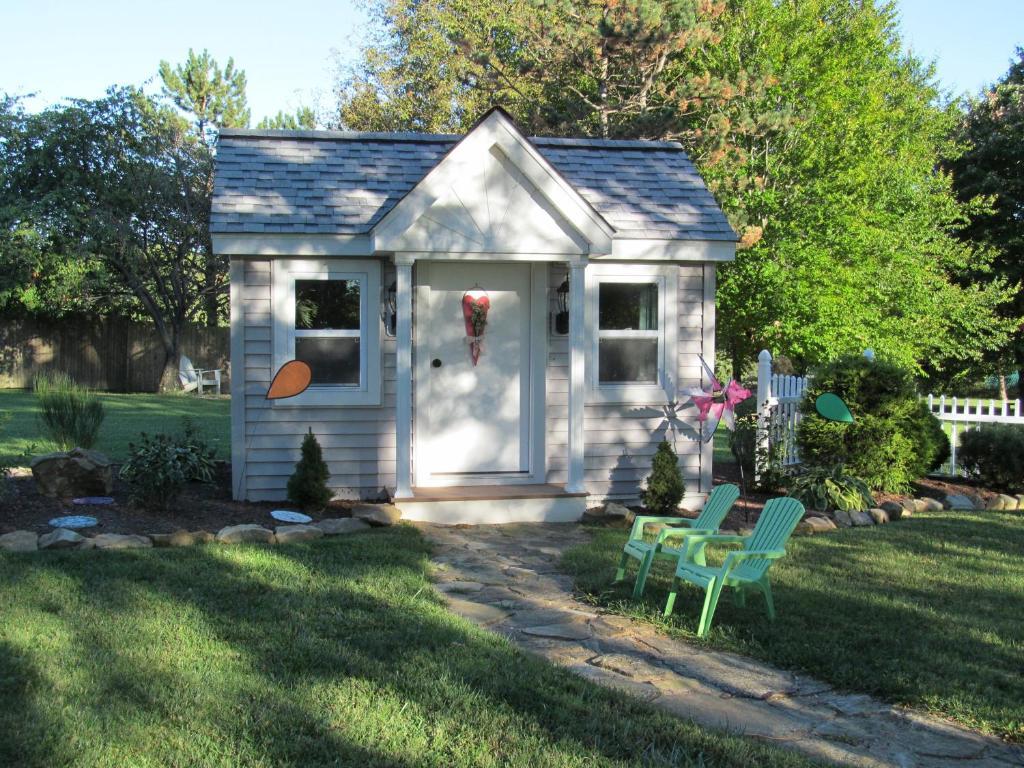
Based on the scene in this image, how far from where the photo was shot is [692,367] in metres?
9.88

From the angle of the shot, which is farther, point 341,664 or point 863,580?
point 863,580

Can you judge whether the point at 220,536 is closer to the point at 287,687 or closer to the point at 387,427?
the point at 387,427

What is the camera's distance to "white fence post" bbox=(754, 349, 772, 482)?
1094 cm

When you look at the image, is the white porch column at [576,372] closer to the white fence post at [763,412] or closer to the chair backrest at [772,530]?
the white fence post at [763,412]

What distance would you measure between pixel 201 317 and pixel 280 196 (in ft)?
75.9

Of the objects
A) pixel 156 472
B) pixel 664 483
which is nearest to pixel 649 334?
pixel 664 483

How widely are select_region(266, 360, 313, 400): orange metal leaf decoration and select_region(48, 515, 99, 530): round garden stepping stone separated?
1.83 meters

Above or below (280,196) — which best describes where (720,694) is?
below

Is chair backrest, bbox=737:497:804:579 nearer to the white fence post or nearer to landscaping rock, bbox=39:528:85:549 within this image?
landscaping rock, bbox=39:528:85:549

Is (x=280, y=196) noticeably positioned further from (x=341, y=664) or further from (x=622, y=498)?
(x=341, y=664)

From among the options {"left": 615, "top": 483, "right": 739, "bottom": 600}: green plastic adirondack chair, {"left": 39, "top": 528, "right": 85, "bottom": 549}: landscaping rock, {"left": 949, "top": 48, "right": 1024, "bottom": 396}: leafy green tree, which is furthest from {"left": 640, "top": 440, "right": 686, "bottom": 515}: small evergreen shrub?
{"left": 949, "top": 48, "right": 1024, "bottom": 396}: leafy green tree

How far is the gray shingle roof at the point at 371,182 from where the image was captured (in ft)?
29.6

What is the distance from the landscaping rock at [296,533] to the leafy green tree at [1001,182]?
71.1ft

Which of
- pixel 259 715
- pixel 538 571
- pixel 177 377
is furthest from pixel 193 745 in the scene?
pixel 177 377
